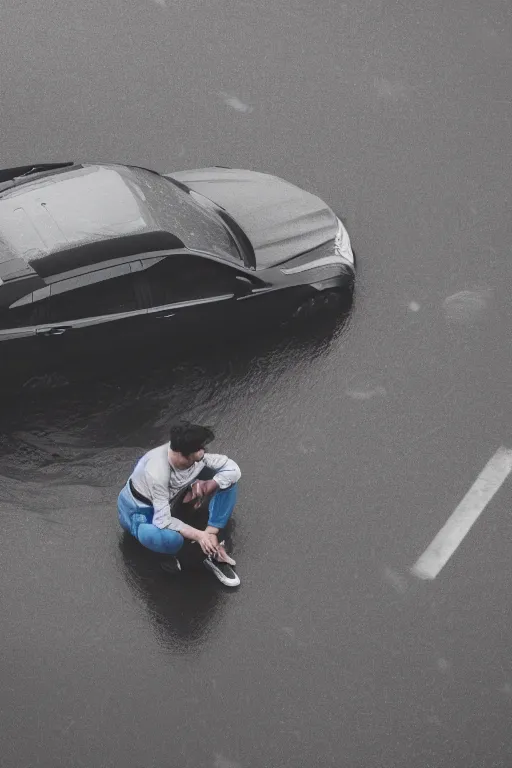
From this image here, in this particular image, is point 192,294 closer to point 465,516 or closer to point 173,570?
point 173,570

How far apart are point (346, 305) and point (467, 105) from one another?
3.79 meters

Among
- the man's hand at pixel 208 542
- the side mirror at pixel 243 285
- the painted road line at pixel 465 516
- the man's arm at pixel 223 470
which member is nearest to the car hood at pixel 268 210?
the side mirror at pixel 243 285

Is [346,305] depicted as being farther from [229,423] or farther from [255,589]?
[255,589]

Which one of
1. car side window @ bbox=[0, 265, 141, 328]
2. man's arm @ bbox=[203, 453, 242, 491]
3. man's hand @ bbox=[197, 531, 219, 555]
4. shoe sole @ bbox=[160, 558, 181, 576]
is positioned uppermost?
car side window @ bbox=[0, 265, 141, 328]

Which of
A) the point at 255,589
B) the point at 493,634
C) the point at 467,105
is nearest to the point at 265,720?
the point at 255,589

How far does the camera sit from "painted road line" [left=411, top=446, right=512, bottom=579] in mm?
9203

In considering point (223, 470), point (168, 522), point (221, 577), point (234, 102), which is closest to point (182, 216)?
point (223, 470)

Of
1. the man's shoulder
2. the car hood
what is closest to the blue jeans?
the man's shoulder

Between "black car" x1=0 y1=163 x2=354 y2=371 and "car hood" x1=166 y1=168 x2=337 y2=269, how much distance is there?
0.5 inches

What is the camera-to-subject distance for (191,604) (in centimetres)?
888

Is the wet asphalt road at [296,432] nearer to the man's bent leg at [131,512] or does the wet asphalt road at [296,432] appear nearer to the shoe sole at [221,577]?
the shoe sole at [221,577]

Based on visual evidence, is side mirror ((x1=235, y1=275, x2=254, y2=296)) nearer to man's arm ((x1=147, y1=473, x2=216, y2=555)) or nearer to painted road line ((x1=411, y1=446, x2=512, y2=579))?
man's arm ((x1=147, y1=473, x2=216, y2=555))

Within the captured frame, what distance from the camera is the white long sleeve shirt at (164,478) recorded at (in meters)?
8.50

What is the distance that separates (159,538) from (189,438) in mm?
897
